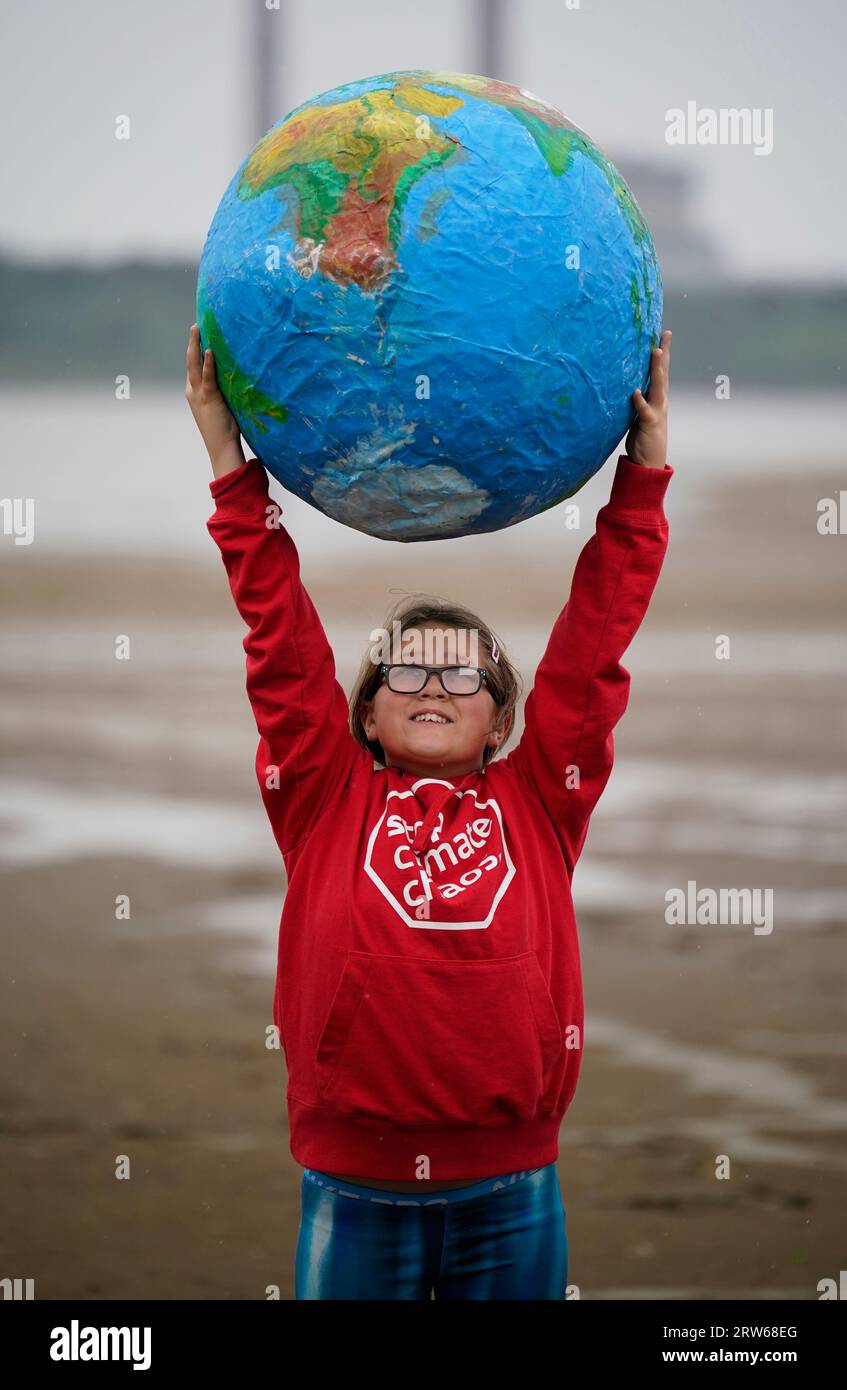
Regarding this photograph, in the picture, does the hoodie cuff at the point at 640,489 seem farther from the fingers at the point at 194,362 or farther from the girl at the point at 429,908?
the fingers at the point at 194,362

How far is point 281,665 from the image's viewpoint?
9.73 feet

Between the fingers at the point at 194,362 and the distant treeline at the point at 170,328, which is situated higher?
the distant treeline at the point at 170,328

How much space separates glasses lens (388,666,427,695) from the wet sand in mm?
2140

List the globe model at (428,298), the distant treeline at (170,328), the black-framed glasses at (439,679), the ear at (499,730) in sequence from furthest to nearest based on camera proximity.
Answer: the distant treeline at (170,328)
the ear at (499,730)
the black-framed glasses at (439,679)
the globe model at (428,298)

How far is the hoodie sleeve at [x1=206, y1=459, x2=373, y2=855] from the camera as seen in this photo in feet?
9.65

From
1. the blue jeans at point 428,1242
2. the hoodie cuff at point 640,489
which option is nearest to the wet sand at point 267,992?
the blue jeans at point 428,1242

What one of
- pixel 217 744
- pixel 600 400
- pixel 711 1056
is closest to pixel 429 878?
pixel 600 400

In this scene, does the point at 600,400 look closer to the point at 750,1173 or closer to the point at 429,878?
the point at 429,878

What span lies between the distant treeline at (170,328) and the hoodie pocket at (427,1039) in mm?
23002

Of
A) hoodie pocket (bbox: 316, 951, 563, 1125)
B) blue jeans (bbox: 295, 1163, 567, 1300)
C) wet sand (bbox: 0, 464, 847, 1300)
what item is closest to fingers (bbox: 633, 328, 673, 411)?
hoodie pocket (bbox: 316, 951, 563, 1125)

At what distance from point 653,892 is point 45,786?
327 centimetres

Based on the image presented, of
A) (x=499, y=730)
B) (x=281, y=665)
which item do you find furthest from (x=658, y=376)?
(x=281, y=665)

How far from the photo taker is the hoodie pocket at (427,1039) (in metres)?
2.82

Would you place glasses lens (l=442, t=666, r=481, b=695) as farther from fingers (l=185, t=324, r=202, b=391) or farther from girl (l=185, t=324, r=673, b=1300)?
fingers (l=185, t=324, r=202, b=391)
